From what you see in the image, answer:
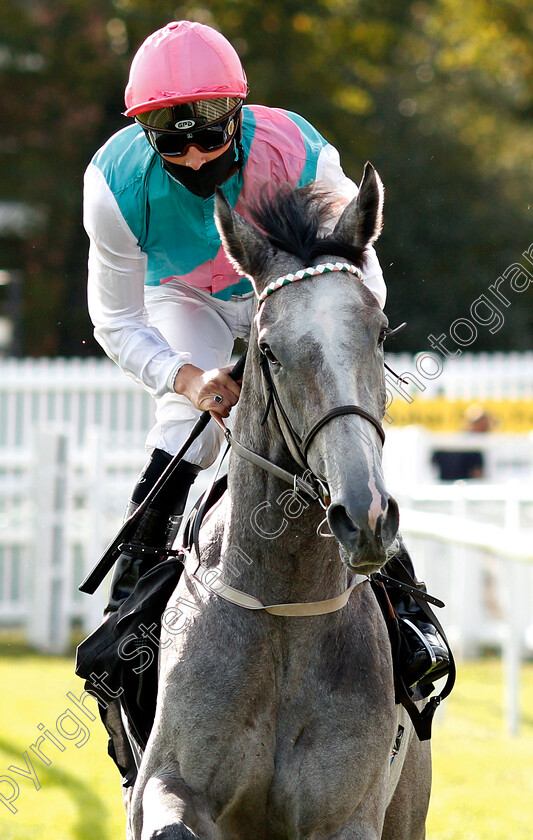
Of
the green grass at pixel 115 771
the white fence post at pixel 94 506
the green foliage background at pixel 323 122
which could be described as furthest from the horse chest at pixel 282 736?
the green foliage background at pixel 323 122

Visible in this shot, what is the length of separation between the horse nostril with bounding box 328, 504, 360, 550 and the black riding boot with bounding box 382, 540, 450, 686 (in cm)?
90

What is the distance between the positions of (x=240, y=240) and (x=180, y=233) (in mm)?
666

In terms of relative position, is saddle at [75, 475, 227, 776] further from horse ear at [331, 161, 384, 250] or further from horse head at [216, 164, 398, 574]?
horse ear at [331, 161, 384, 250]

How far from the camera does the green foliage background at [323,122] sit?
21.1 meters

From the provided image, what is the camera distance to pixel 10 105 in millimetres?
23516

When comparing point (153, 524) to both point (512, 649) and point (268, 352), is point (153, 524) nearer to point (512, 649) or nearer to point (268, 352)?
point (268, 352)

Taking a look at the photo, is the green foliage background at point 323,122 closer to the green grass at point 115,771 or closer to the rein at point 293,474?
the green grass at point 115,771

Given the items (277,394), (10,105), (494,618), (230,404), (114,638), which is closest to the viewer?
(277,394)

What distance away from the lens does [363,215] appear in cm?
328

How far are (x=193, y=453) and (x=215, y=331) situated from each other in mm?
468

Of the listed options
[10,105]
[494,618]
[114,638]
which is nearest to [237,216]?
[114,638]

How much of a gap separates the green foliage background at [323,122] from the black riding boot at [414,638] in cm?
1559

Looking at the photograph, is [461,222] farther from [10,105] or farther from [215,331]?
[215,331]

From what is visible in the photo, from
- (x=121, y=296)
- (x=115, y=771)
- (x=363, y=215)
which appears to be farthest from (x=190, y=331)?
(x=115, y=771)
